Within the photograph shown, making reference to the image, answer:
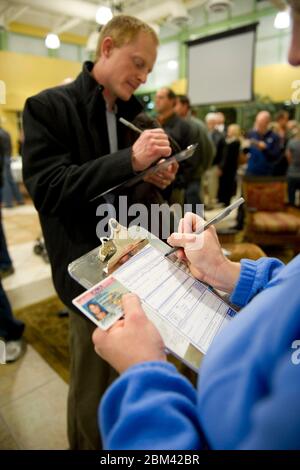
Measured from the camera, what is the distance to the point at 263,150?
11.8ft

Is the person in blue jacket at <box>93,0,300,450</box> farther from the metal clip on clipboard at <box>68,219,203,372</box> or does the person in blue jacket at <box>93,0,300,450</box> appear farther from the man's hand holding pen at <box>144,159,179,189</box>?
the man's hand holding pen at <box>144,159,179,189</box>

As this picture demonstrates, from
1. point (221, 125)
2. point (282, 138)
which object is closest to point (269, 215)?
point (282, 138)

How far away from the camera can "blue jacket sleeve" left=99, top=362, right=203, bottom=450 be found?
0.34 metres

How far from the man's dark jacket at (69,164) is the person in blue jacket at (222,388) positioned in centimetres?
43

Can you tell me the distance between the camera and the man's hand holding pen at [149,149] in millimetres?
718

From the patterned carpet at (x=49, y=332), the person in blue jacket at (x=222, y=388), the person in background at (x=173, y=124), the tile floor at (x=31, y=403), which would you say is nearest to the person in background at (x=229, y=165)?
the person in background at (x=173, y=124)

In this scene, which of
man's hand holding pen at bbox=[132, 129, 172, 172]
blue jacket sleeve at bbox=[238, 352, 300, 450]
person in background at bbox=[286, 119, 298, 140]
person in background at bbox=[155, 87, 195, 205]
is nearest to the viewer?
blue jacket sleeve at bbox=[238, 352, 300, 450]

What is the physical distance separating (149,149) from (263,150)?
10.7 ft

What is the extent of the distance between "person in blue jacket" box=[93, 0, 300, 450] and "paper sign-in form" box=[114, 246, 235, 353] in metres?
0.06

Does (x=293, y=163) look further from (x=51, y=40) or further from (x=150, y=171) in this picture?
(x=150, y=171)

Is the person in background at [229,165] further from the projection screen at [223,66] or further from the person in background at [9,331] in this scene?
the person in background at [9,331]

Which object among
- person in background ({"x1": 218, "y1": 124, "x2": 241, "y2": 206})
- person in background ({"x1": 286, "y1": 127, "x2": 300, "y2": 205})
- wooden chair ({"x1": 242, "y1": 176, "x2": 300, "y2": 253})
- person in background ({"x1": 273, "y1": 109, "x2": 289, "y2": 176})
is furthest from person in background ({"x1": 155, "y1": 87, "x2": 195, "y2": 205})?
person in background ({"x1": 286, "y1": 127, "x2": 300, "y2": 205})
